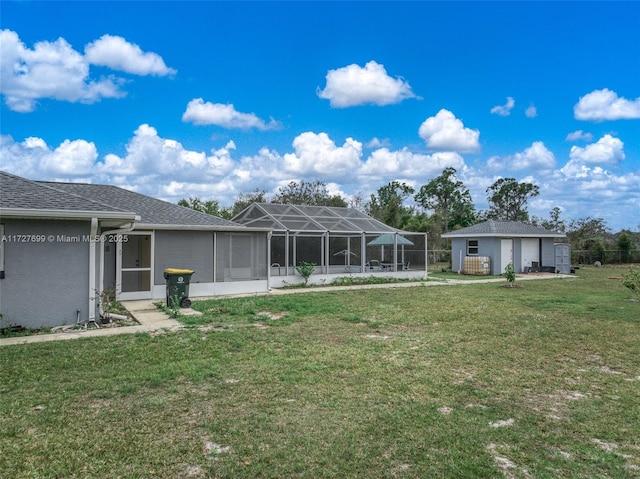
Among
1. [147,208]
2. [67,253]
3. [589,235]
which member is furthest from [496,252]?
[67,253]

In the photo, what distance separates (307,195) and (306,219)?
18.0 m

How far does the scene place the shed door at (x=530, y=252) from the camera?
2500cm

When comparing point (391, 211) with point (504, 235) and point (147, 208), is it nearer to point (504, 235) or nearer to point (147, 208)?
point (504, 235)

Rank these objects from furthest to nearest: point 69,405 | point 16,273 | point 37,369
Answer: point 16,273 < point 37,369 < point 69,405

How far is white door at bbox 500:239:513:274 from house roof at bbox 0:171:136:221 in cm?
2059

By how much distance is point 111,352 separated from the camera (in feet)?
20.9

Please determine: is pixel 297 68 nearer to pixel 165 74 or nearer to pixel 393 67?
pixel 393 67

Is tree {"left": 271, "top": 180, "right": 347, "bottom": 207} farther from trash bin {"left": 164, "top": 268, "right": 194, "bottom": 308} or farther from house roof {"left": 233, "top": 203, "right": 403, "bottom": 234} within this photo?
trash bin {"left": 164, "top": 268, "right": 194, "bottom": 308}

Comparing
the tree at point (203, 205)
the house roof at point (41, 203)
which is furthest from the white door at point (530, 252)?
the house roof at point (41, 203)

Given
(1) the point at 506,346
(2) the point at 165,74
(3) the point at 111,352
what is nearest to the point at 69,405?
(3) the point at 111,352

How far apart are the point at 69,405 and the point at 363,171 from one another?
89.8 ft

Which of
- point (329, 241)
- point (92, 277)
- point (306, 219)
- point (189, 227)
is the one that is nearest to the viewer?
point (92, 277)

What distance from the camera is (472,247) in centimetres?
2511

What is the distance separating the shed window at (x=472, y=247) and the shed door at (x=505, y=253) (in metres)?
1.53
